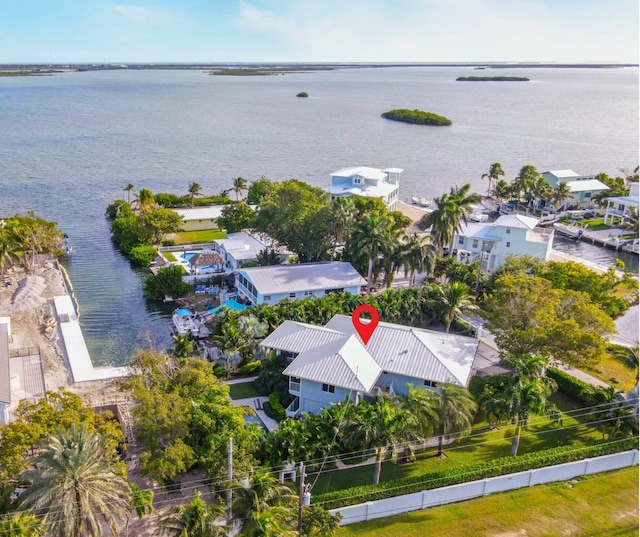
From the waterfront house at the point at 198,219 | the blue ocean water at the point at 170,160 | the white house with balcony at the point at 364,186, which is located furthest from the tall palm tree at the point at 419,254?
the waterfront house at the point at 198,219

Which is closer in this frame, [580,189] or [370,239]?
[370,239]

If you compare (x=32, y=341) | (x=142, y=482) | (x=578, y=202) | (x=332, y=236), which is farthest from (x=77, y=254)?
(x=578, y=202)

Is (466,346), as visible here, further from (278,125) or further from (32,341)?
(278,125)

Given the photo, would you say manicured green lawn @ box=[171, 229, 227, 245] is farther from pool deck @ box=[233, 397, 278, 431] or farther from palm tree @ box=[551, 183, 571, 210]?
palm tree @ box=[551, 183, 571, 210]

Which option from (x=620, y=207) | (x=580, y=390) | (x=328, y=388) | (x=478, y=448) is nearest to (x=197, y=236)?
(x=328, y=388)

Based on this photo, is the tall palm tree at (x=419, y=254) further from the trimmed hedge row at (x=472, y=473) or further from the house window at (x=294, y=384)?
the trimmed hedge row at (x=472, y=473)

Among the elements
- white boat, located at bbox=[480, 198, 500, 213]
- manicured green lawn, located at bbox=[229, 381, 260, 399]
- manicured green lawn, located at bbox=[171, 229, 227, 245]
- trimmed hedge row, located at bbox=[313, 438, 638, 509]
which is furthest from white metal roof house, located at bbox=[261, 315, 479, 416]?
white boat, located at bbox=[480, 198, 500, 213]

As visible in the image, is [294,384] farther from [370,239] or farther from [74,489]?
[370,239]
